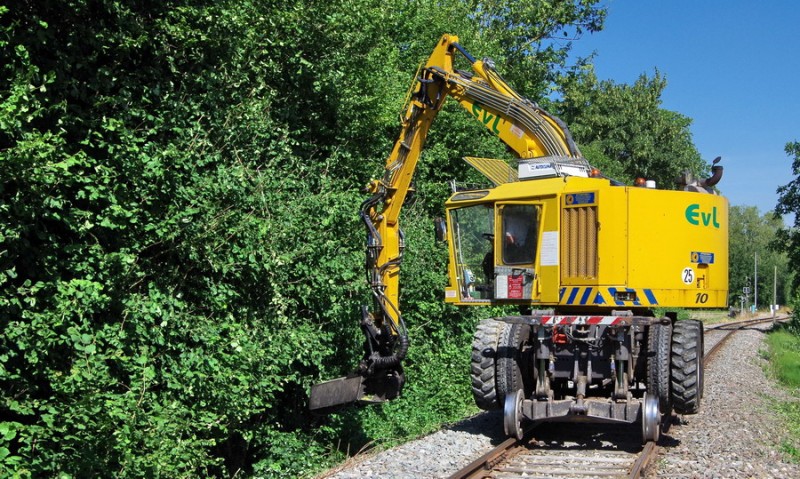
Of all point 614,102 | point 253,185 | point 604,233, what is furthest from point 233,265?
point 614,102

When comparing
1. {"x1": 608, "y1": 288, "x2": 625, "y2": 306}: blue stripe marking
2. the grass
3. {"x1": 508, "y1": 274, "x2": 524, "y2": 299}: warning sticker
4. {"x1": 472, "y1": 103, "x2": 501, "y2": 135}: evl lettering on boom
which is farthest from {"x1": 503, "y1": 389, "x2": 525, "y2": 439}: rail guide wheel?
{"x1": 472, "y1": 103, "x2": 501, "y2": 135}: evl lettering on boom

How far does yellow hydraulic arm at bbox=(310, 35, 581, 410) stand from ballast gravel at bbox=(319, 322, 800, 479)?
39.4 inches

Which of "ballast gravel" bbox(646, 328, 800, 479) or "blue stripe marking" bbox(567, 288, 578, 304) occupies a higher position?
"blue stripe marking" bbox(567, 288, 578, 304)

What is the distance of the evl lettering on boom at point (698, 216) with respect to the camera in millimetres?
11445

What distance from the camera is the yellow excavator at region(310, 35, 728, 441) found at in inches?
428

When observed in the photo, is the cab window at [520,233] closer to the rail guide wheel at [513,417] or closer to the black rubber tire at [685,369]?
the rail guide wheel at [513,417]

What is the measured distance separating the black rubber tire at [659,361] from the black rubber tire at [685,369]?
0.37ft

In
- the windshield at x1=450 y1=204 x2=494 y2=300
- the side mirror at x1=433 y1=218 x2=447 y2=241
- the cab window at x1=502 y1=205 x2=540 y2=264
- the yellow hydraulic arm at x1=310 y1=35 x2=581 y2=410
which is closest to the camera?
the yellow hydraulic arm at x1=310 y1=35 x2=581 y2=410

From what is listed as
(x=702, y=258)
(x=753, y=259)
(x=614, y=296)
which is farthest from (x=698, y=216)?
(x=753, y=259)

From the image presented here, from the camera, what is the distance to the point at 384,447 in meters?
11.4

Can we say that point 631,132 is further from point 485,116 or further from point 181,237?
point 181,237

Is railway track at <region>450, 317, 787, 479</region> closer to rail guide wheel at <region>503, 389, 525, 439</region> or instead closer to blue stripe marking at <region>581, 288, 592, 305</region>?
rail guide wheel at <region>503, 389, 525, 439</region>

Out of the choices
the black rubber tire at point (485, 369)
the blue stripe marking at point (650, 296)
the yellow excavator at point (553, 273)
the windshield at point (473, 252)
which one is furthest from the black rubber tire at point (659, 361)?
the windshield at point (473, 252)

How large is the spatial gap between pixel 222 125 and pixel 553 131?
186 inches
